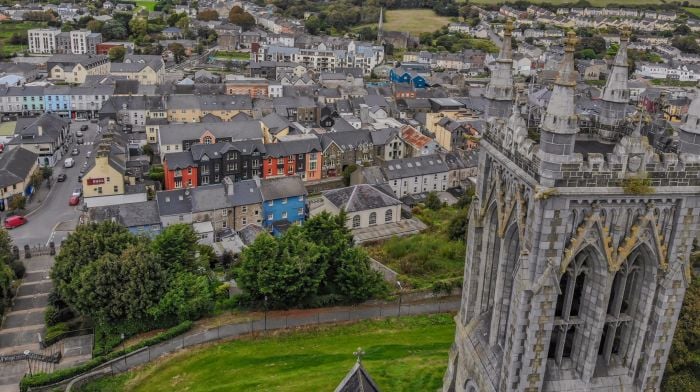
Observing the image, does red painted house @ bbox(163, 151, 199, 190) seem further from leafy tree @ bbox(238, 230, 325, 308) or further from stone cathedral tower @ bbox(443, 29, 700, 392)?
stone cathedral tower @ bbox(443, 29, 700, 392)

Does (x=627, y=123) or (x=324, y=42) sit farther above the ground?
(x=627, y=123)

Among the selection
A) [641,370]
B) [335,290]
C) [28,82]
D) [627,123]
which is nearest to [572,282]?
[641,370]

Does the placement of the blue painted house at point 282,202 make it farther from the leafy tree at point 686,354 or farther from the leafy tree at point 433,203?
the leafy tree at point 686,354

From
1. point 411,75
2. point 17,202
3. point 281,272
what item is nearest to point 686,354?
point 281,272

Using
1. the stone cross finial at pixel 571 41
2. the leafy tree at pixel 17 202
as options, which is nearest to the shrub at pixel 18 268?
the leafy tree at pixel 17 202

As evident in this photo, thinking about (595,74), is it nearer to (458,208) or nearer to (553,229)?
(458,208)

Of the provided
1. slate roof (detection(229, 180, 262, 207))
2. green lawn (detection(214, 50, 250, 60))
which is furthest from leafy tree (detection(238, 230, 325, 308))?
green lawn (detection(214, 50, 250, 60))
